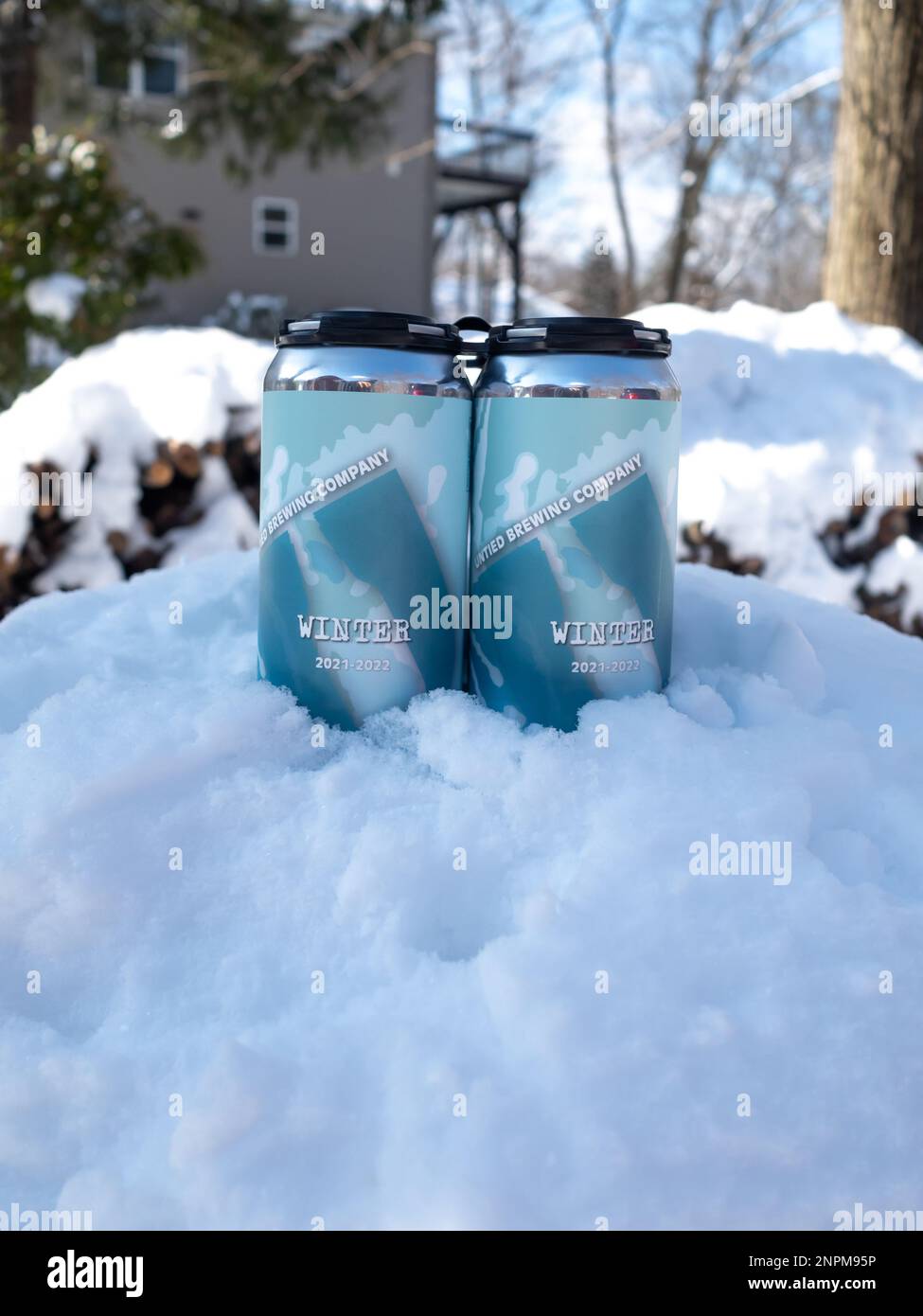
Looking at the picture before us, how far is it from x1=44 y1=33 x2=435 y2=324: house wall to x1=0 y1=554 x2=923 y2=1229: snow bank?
16035 mm

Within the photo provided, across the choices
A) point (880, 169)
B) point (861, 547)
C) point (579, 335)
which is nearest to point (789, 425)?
point (861, 547)

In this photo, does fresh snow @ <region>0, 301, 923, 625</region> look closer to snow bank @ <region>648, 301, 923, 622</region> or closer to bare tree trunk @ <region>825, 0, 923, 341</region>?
snow bank @ <region>648, 301, 923, 622</region>

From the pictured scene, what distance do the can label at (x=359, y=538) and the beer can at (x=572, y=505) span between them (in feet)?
0.22

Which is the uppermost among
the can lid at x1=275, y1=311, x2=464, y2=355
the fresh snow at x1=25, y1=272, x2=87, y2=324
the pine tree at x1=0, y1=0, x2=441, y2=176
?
the pine tree at x1=0, y1=0, x2=441, y2=176

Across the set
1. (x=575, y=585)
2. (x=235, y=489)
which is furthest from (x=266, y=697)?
(x=235, y=489)

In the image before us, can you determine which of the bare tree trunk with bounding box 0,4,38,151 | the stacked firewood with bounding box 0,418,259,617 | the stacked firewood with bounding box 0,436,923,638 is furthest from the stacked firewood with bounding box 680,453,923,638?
the bare tree trunk with bounding box 0,4,38,151

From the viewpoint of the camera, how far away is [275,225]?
1784 centimetres

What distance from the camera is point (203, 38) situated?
29.9 feet

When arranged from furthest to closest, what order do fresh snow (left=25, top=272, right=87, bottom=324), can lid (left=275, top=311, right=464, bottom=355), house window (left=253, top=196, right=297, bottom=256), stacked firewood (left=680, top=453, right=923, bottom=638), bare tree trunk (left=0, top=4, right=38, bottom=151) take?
house window (left=253, top=196, right=297, bottom=256) < bare tree trunk (left=0, top=4, right=38, bottom=151) < fresh snow (left=25, top=272, right=87, bottom=324) < stacked firewood (left=680, top=453, right=923, bottom=638) < can lid (left=275, top=311, right=464, bottom=355)

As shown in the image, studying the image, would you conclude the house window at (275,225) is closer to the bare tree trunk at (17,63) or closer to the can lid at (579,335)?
the bare tree trunk at (17,63)

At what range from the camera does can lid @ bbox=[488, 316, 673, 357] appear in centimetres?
138

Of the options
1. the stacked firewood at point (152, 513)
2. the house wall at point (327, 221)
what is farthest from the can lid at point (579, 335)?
the house wall at point (327, 221)

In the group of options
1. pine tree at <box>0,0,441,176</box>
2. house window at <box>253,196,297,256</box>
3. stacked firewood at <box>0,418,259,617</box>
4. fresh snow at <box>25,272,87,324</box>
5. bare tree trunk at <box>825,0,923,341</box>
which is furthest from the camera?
house window at <box>253,196,297,256</box>

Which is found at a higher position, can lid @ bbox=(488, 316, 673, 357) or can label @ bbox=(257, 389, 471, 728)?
can lid @ bbox=(488, 316, 673, 357)
